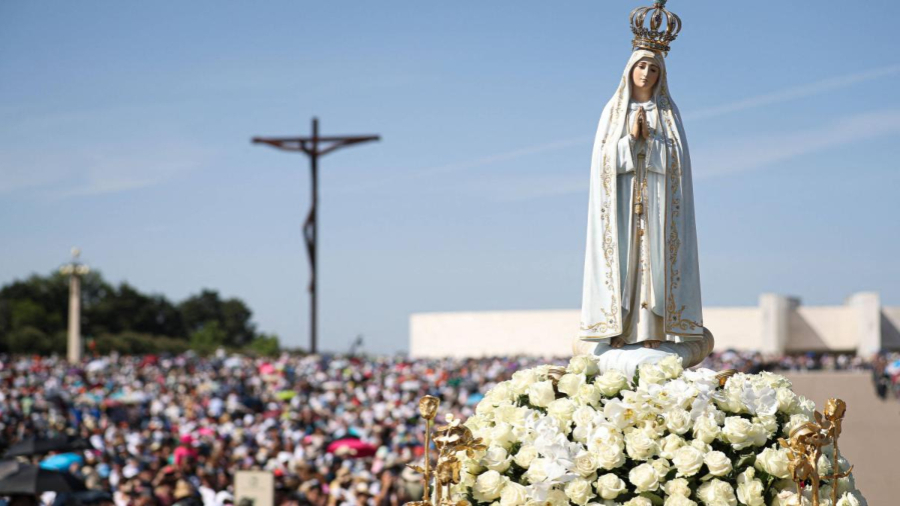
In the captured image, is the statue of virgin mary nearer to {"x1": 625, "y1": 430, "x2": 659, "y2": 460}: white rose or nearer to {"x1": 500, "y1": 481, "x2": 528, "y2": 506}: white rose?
{"x1": 625, "y1": 430, "x2": 659, "y2": 460}: white rose

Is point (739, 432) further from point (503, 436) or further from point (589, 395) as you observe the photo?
point (503, 436)

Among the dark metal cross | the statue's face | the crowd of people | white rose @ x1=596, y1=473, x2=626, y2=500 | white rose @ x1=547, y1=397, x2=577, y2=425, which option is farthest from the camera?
the dark metal cross

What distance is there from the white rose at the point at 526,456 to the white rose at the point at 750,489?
872 mm

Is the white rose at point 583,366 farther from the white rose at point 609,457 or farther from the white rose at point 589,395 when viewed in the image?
the white rose at point 609,457

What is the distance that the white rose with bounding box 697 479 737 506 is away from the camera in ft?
14.4

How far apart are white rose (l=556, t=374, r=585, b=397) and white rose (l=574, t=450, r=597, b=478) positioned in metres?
0.47

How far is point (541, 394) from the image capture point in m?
5.05

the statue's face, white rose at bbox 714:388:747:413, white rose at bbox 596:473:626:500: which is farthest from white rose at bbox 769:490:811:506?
the statue's face

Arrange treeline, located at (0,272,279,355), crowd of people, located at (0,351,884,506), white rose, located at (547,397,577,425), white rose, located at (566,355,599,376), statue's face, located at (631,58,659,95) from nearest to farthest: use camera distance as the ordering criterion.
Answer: white rose, located at (547,397,577,425) < white rose, located at (566,355,599,376) < statue's face, located at (631,58,659,95) < crowd of people, located at (0,351,884,506) < treeline, located at (0,272,279,355)

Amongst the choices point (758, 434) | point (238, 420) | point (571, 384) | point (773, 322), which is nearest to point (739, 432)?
point (758, 434)

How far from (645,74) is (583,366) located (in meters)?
1.57

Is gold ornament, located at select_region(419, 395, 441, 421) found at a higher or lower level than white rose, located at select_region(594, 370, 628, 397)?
lower

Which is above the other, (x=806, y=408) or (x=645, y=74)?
(x=645, y=74)

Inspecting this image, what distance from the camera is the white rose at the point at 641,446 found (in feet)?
14.9
